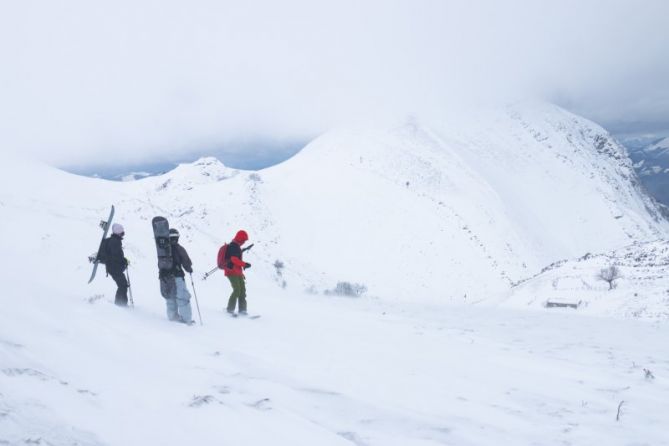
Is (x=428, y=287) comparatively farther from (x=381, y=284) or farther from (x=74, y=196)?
(x=74, y=196)

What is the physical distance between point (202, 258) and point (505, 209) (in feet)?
158

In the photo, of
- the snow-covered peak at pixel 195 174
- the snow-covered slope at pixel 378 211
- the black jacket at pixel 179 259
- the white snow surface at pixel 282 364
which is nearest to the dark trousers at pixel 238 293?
the white snow surface at pixel 282 364

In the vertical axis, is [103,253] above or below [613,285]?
above

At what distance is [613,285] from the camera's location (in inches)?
808

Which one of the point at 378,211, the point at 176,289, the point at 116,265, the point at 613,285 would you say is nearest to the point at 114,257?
the point at 116,265

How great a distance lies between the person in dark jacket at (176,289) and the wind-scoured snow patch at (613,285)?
15.7 meters

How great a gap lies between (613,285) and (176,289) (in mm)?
20411

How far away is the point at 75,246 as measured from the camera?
16.7 metres

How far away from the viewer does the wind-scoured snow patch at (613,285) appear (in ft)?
58.4

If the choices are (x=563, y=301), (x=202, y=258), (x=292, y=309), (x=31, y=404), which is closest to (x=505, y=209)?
(x=563, y=301)

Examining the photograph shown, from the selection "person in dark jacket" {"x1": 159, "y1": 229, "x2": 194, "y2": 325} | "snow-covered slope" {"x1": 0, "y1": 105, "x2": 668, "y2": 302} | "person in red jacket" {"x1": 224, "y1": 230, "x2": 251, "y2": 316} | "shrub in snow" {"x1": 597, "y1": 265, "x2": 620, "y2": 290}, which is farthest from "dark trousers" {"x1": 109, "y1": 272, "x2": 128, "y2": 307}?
"shrub in snow" {"x1": 597, "y1": 265, "x2": 620, "y2": 290}

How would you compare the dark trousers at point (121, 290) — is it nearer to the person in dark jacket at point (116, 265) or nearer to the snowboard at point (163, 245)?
the person in dark jacket at point (116, 265)

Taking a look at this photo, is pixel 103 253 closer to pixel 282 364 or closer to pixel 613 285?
pixel 282 364

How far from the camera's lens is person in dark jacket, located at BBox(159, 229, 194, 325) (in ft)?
27.2
